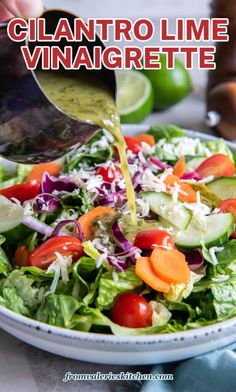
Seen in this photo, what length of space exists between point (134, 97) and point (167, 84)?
0.87ft

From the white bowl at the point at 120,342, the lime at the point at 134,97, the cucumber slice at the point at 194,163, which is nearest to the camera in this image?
the white bowl at the point at 120,342

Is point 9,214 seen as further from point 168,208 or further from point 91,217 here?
point 168,208

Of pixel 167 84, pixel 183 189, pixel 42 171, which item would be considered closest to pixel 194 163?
pixel 183 189

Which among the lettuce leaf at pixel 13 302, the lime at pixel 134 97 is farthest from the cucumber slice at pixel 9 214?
the lime at pixel 134 97

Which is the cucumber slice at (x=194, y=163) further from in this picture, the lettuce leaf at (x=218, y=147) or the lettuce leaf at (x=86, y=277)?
the lettuce leaf at (x=86, y=277)

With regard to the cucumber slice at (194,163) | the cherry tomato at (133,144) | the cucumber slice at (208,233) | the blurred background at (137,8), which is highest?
the cucumber slice at (208,233)

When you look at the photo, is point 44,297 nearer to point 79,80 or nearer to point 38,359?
point 38,359

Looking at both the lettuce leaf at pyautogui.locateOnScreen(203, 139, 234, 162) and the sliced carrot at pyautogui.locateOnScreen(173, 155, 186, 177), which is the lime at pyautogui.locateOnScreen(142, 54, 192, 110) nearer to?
the lettuce leaf at pyautogui.locateOnScreen(203, 139, 234, 162)

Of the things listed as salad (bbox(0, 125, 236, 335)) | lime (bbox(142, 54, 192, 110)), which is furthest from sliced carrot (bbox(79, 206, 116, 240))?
lime (bbox(142, 54, 192, 110))

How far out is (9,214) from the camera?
2.60 meters

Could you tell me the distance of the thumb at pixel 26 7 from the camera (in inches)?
95.1

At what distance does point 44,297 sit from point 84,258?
19cm

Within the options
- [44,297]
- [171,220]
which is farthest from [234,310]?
[44,297]

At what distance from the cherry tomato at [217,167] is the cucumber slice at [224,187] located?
0.18 metres
